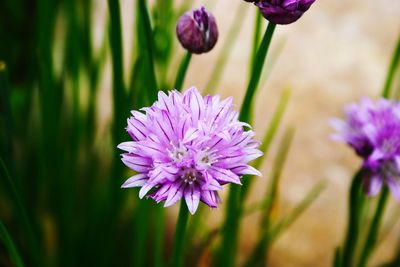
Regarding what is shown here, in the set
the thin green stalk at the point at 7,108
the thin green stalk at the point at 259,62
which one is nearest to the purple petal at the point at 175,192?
the thin green stalk at the point at 259,62

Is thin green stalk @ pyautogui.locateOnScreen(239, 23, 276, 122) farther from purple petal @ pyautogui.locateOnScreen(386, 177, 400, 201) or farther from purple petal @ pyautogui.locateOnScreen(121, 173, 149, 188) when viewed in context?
purple petal @ pyautogui.locateOnScreen(386, 177, 400, 201)

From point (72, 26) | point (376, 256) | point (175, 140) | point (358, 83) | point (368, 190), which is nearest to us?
point (175, 140)

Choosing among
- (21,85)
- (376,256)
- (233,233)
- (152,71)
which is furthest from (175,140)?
(21,85)

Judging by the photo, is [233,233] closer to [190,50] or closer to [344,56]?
[190,50]

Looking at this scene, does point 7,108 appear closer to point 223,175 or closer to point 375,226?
point 223,175

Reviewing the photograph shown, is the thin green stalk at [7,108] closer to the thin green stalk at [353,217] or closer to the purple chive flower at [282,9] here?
the purple chive flower at [282,9]

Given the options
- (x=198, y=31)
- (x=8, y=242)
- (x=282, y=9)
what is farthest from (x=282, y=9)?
(x=8, y=242)
